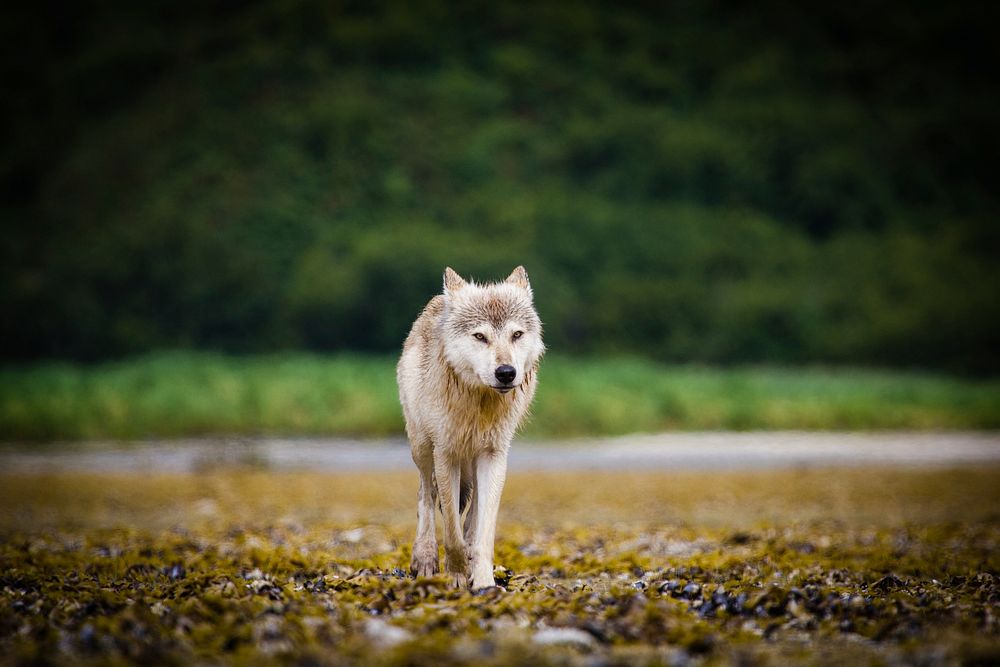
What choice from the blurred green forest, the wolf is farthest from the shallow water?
the blurred green forest

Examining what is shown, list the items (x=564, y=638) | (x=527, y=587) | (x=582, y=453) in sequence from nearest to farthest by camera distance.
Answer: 1. (x=564, y=638)
2. (x=527, y=587)
3. (x=582, y=453)

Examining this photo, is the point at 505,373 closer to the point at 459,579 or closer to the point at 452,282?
the point at 452,282

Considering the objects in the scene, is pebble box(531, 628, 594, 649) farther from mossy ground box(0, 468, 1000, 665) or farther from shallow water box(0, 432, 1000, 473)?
shallow water box(0, 432, 1000, 473)

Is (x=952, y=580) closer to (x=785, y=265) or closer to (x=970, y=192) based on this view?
(x=785, y=265)

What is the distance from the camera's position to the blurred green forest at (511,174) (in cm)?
5431

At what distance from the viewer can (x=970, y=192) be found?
221ft

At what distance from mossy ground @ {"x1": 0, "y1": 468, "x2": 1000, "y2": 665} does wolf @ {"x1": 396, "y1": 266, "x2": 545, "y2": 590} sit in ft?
1.59

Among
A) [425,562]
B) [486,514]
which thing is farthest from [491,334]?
[425,562]

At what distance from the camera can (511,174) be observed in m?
64.8

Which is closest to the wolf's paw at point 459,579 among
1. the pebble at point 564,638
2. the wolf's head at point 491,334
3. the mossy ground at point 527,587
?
Result: the mossy ground at point 527,587

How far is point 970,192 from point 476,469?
67.1 m

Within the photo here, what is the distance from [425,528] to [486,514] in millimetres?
822

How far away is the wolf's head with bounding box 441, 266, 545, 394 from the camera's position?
7855mm

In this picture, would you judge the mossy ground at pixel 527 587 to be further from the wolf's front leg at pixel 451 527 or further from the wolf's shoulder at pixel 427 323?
the wolf's shoulder at pixel 427 323
